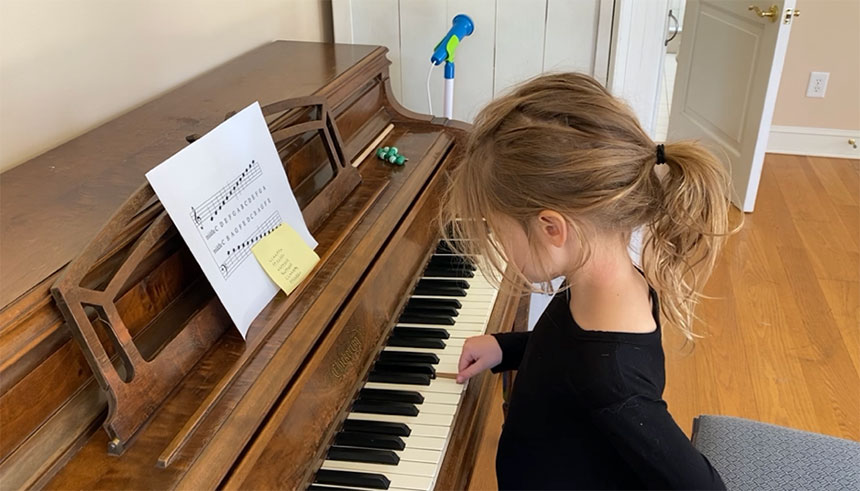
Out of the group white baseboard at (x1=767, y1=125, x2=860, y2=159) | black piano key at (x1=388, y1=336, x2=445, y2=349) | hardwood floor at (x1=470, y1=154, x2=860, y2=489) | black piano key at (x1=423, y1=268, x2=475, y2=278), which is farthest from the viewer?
white baseboard at (x1=767, y1=125, x2=860, y2=159)

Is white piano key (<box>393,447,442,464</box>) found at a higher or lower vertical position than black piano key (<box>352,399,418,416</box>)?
lower

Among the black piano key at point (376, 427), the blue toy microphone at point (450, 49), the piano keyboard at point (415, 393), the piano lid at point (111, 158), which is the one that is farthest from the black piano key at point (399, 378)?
the blue toy microphone at point (450, 49)

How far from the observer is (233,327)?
3.39 feet

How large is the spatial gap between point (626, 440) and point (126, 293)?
0.67m

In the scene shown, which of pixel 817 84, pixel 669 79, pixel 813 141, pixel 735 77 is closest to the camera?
pixel 735 77

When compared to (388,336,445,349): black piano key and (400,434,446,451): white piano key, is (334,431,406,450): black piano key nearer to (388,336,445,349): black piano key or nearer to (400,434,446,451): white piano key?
(400,434,446,451): white piano key

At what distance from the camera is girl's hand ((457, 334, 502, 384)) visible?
124 cm

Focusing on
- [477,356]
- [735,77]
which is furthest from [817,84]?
[477,356]

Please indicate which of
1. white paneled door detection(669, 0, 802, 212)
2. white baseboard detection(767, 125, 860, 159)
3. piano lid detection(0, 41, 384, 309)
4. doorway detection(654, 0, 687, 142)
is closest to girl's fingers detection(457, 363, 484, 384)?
piano lid detection(0, 41, 384, 309)

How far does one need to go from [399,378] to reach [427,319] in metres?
0.19

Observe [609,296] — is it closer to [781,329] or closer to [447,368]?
[447,368]

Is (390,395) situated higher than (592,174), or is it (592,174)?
(592,174)

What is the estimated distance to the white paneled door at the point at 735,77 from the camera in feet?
10.3

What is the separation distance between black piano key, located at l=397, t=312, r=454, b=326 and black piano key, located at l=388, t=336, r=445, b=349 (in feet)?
0.18
